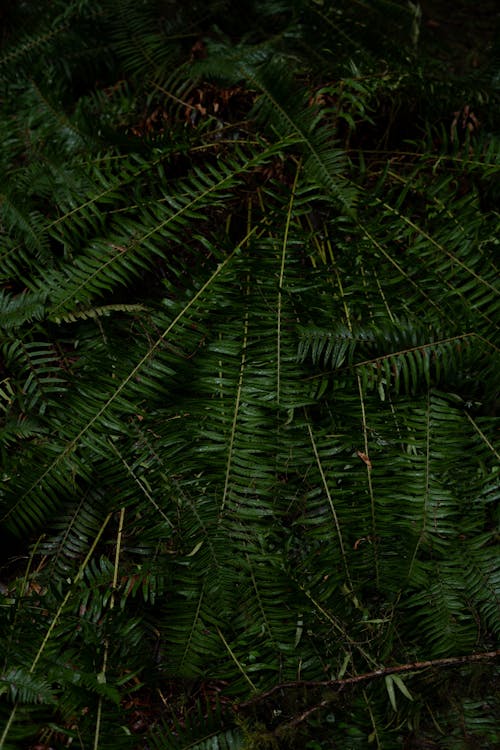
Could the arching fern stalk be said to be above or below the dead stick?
above

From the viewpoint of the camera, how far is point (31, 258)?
229cm

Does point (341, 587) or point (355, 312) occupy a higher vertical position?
point (355, 312)

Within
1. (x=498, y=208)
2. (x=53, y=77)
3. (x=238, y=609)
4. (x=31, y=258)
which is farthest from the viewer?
(x=53, y=77)

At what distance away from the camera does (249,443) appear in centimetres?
186

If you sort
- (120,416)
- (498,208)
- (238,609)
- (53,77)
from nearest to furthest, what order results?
(238,609) < (120,416) < (498,208) < (53,77)

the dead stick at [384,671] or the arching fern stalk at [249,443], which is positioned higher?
the arching fern stalk at [249,443]

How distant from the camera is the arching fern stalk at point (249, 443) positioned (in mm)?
1740

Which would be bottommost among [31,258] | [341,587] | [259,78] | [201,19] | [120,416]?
[341,587]

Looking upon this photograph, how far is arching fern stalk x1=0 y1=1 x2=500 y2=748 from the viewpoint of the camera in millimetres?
1740

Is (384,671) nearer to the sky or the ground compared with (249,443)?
nearer to the ground

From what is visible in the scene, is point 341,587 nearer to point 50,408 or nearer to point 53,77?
point 50,408

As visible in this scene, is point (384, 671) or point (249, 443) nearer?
point (384, 671)

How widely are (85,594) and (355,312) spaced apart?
1264 millimetres

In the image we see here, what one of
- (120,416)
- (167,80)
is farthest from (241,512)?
(167,80)
